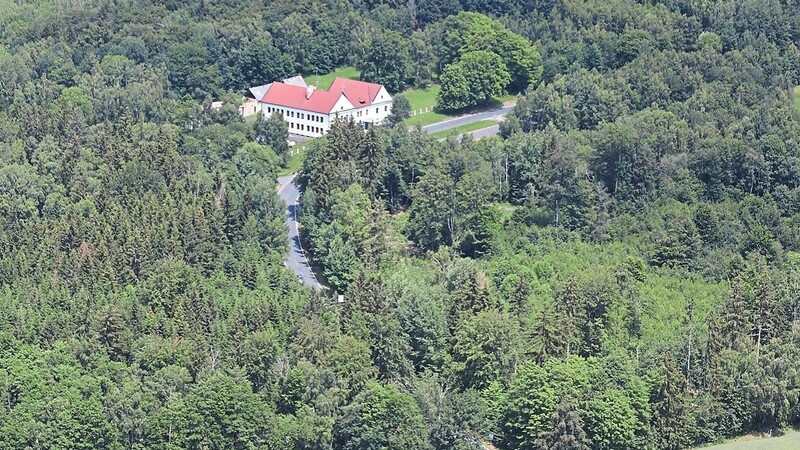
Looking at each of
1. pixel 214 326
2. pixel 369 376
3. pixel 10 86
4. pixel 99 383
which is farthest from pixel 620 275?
pixel 10 86

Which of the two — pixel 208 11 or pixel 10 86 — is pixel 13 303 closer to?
pixel 10 86

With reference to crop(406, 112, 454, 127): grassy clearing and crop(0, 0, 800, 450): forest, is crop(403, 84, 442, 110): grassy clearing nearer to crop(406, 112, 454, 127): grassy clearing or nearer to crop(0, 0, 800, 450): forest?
crop(0, 0, 800, 450): forest

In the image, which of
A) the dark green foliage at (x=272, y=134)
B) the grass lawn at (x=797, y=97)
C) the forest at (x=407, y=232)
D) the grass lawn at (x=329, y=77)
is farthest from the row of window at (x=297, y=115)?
the grass lawn at (x=797, y=97)

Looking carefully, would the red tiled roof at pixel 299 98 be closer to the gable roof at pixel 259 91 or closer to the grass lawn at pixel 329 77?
the gable roof at pixel 259 91

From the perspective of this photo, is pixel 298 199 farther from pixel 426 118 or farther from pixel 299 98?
pixel 426 118

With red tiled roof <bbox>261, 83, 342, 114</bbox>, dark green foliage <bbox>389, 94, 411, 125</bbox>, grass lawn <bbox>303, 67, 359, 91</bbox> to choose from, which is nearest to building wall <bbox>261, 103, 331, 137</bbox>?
red tiled roof <bbox>261, 83, 342, 114</bbox>
